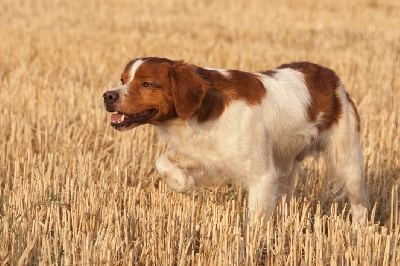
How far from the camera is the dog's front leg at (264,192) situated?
161 inches

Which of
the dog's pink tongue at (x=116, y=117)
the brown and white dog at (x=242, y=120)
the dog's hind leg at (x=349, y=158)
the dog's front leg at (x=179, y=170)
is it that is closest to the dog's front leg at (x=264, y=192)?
the brown and white dog at (x=242, y=120)

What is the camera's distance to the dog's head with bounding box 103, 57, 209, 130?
12.4 feet

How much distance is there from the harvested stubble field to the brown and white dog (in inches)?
8.0

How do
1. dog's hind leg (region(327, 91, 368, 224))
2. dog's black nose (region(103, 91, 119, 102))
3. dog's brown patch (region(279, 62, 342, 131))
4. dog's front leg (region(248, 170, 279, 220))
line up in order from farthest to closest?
dog's hind leg (region(327, 91, 368, 224)) < dog's brown patch (region(279, 62, 342, 131)) < dog's front leg (region(248, 170, 279, 220)) < dog's black nose (region(103, 91, 119, 102))

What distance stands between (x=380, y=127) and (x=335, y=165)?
1740mm

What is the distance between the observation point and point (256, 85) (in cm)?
415

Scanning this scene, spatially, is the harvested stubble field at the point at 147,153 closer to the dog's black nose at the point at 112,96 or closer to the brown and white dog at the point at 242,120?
the brown and white dog at the point at 242,120

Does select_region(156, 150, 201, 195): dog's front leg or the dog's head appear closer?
the dog's head

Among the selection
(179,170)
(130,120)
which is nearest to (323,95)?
(179,170)

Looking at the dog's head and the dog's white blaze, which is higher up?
the dog's white blaze

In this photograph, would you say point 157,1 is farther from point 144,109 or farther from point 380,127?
point 144,109

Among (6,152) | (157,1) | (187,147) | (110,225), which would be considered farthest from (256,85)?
(157,1)

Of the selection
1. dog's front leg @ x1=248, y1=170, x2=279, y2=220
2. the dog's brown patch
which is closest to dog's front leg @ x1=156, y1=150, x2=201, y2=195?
dog's front leg @ x1=248, y1=170, x2=279, y2=220

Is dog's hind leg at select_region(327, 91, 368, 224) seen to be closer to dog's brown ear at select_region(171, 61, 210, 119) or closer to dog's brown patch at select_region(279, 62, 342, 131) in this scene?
dog's brown patch at select_region(279, 62, 342, 131)
